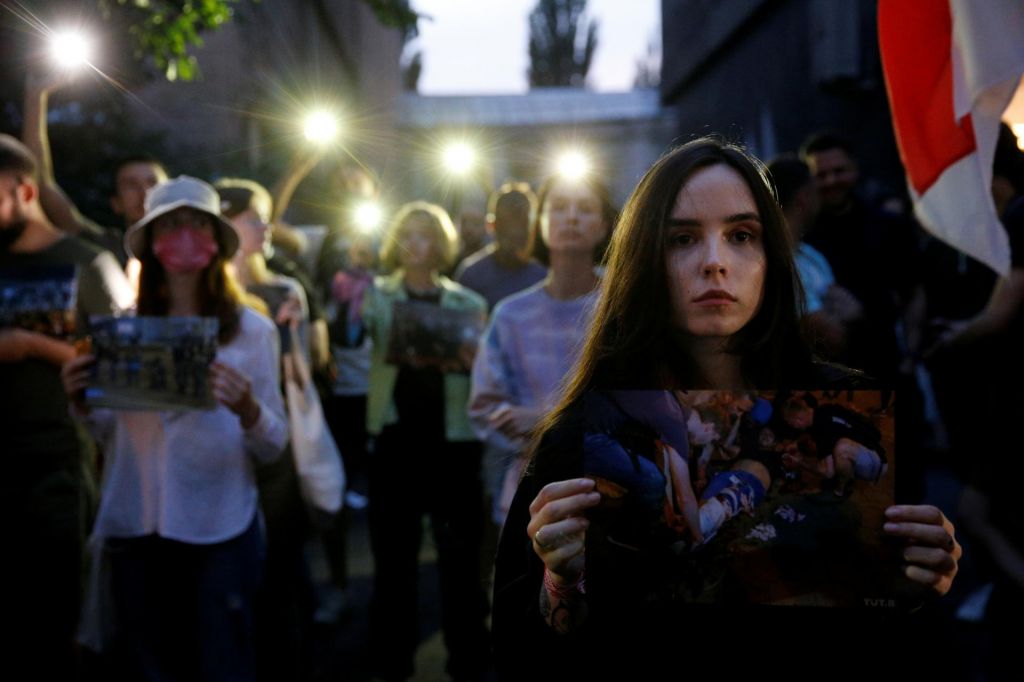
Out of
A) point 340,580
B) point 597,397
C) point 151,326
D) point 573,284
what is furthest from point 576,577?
point 340,580

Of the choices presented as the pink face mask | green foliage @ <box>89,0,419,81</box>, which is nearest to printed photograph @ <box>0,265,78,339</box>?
the pink face mask

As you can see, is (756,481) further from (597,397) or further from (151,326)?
(151,326)

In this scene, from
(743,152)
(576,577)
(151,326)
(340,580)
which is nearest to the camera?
(576,577)

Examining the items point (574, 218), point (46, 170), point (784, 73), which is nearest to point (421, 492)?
→ point (574, 218)

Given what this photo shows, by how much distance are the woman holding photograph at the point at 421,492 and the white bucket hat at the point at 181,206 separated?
1.23 m

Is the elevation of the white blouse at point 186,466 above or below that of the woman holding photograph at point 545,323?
below

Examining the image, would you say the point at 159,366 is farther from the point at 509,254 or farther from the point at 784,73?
the point at 784,73

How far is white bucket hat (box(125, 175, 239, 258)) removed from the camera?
4180 mm

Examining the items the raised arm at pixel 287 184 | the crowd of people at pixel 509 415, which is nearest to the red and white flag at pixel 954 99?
the crowd of people at pixel 509 415

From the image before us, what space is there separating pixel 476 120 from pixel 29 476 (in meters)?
34.2

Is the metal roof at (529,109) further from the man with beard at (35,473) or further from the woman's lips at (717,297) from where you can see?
the woman's lips at (717,297)

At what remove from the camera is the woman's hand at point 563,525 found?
188 centimetres

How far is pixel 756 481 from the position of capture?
5.98 ft

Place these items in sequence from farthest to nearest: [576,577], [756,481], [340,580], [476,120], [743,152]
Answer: [476,120] < [340,580] < [743,152] < [576,577] < [756,481]
